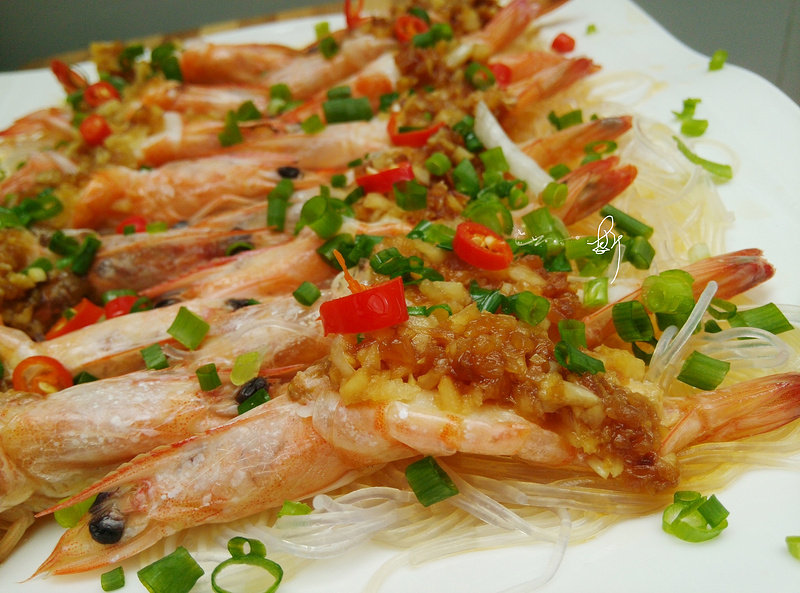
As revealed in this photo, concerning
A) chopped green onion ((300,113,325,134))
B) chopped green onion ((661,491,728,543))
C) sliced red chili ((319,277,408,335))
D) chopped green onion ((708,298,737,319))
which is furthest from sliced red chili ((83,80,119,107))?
chopped green onion ((661,491,728,543))

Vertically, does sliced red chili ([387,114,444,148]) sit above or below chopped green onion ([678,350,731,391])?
above

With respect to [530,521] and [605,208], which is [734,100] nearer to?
[605,208]

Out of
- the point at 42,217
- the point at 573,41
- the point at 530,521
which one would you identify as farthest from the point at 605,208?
the point at 42,217

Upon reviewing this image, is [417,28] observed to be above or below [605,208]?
above

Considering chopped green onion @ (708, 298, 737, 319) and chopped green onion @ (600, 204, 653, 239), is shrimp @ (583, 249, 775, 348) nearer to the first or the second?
chopped green onion @ (708, 298, 737, 319)

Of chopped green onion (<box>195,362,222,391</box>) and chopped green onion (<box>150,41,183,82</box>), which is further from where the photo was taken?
chopped green onion (<box>150,41,183,82</box>)

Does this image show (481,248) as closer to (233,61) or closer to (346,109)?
(346,109)

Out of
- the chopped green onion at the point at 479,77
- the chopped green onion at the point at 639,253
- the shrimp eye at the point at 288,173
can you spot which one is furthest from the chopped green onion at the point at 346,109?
the chopped green onion at the point at 639,253
